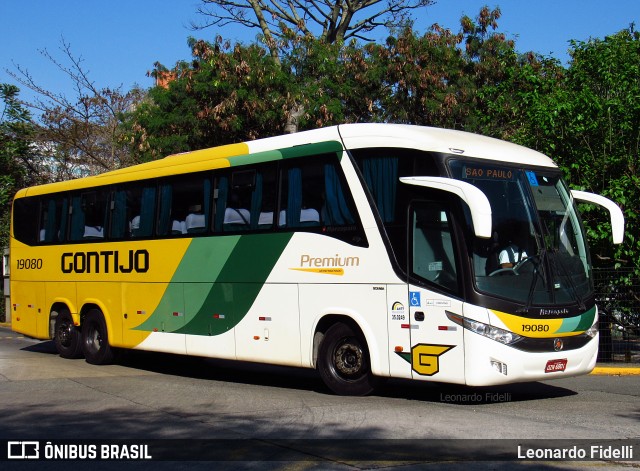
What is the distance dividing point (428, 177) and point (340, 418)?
3.09 metres

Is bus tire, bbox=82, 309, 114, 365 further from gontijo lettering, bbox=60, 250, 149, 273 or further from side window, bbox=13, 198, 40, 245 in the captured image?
side window, bbox=13, 198, 40, 245

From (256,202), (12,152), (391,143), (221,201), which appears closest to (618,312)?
(391,143)

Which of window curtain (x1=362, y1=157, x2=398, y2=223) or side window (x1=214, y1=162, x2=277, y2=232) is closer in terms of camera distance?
window curtain (x1=362, y1=157, x2=398, y2=223)

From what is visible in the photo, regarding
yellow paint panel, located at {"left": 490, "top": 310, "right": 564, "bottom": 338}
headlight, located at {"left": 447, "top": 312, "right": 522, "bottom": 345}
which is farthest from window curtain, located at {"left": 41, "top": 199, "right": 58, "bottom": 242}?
yellow paint panel, located at {"left": 490, "top": 310, "right": 564, "bottom": 338}

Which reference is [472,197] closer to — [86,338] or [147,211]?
[147,211]

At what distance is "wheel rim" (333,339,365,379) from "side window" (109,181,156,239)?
4961mm

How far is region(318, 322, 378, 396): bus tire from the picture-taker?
36.7 ft

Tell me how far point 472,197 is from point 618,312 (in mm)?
7590

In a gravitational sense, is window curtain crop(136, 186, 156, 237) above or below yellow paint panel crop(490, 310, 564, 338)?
above

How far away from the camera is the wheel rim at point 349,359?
11.2 meters

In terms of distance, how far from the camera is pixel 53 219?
58.2 feet

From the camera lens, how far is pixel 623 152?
15.7 meters

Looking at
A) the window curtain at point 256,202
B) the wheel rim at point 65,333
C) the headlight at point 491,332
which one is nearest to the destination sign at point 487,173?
the headlight at point 491,332

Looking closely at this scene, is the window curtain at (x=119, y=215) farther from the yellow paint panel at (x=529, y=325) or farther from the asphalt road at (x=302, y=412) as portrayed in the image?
the yellow paint panel at (x=529, y=325)
